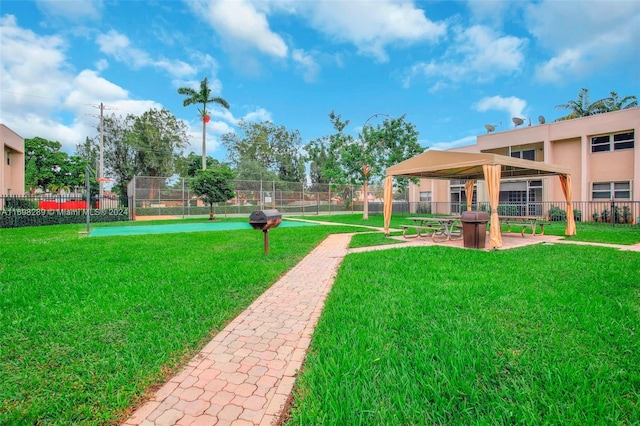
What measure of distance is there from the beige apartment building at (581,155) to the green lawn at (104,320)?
753 inches

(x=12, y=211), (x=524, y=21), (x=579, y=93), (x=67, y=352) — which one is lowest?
(x=67, y=352)

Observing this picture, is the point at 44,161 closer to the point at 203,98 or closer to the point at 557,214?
the point at 203,98

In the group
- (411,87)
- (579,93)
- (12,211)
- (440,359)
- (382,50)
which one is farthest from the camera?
(579,93)

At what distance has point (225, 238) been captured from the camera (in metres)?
10.6

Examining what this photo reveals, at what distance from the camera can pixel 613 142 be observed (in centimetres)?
1772

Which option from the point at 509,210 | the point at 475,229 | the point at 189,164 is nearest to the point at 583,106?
the point at 509,210

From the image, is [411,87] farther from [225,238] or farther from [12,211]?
[12,211]

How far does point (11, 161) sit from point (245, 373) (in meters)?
35.5

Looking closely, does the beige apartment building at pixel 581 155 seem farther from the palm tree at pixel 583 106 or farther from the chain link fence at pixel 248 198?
the chain link fence at pixel 248 198

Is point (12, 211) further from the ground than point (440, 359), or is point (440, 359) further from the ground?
point (12, 211)

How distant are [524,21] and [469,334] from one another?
15302 mm

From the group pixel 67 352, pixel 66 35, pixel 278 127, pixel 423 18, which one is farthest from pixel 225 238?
pixel 278 127

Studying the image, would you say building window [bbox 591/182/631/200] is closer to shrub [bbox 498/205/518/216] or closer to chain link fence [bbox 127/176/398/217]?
shrub [bbox 498/205/518/216]

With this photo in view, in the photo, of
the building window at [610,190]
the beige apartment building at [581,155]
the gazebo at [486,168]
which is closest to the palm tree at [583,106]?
the beige apartment building at [581,155]
